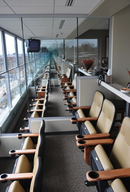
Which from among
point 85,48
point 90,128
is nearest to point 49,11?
point 90,128

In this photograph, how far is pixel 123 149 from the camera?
1.70 metres

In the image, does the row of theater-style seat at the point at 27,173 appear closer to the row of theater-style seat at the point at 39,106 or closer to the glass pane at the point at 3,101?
the row of theater-style seat at the point at 39,106

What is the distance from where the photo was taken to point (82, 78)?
3.11 metres

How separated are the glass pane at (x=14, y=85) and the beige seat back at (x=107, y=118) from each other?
249 cm

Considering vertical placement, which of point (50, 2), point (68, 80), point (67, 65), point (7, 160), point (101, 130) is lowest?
point (7, 160)

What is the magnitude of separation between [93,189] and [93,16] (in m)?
2.57

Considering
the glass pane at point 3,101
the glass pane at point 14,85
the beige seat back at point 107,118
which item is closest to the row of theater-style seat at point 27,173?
the beige seat back at point 107,118

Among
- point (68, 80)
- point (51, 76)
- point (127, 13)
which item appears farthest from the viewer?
point (51, 76)

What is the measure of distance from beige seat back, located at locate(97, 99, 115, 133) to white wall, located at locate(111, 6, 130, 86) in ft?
3.29

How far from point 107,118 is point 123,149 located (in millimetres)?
595

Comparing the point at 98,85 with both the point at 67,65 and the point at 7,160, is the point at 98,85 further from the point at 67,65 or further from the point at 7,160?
the point at 67,65

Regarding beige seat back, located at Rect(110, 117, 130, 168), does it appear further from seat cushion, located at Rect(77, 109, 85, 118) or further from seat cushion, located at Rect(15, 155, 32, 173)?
seat cushion, located at Rect(77, 109, 85, 118)

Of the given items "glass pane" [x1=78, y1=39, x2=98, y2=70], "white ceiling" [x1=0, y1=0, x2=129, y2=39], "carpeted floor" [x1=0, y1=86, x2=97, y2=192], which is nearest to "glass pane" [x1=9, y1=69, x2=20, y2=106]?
"white ceiling" [x1=0, y1=0, x2=129, y2=39]

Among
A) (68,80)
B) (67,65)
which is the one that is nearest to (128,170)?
(68,80)
